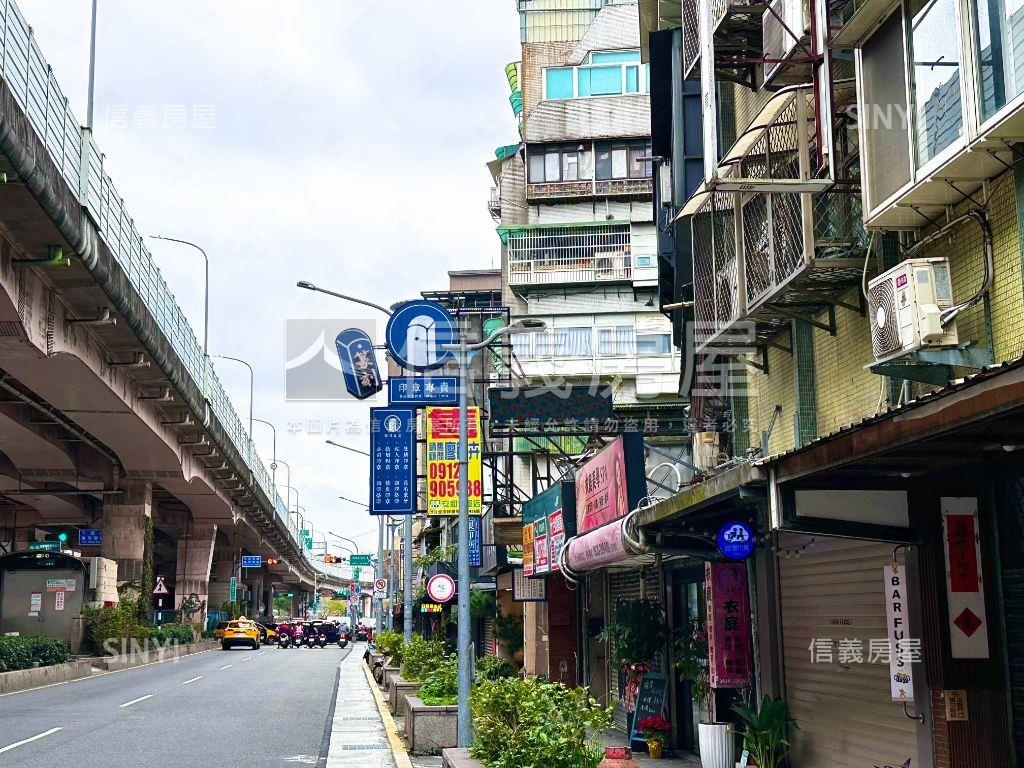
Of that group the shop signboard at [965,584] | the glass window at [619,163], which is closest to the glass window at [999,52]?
the shop signboard at [965,584]

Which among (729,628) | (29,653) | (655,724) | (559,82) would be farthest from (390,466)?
(559,82)

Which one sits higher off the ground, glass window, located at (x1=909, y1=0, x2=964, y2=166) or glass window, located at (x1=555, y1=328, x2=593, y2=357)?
glass window, located at (x1=555, y1=328, x2=593, y2=357)

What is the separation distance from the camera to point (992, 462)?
385 inches

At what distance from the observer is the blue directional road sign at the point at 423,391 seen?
23.8 metres

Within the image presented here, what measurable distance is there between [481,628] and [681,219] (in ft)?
95.4

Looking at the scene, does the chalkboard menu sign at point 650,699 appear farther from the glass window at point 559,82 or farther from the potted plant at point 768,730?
the glass window at point 559,82

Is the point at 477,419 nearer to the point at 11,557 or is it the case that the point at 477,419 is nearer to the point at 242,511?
the point at 11,557

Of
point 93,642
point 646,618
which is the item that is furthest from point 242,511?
point 646,618

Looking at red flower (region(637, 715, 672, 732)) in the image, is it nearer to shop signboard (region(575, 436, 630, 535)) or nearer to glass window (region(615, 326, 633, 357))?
shop signboard (region(575, 436, 630, 535))

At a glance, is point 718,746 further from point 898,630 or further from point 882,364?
point 882,364

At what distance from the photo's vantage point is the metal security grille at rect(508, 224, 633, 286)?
4978 centimetres

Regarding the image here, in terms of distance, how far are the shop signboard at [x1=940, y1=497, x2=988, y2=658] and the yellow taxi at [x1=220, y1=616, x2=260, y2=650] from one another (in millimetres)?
65504

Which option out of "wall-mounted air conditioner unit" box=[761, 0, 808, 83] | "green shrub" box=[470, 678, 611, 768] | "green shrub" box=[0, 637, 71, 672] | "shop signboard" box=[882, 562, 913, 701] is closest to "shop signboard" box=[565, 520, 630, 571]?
"green shrub" box=[470, 678, 611, 768]

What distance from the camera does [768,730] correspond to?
1345cm
